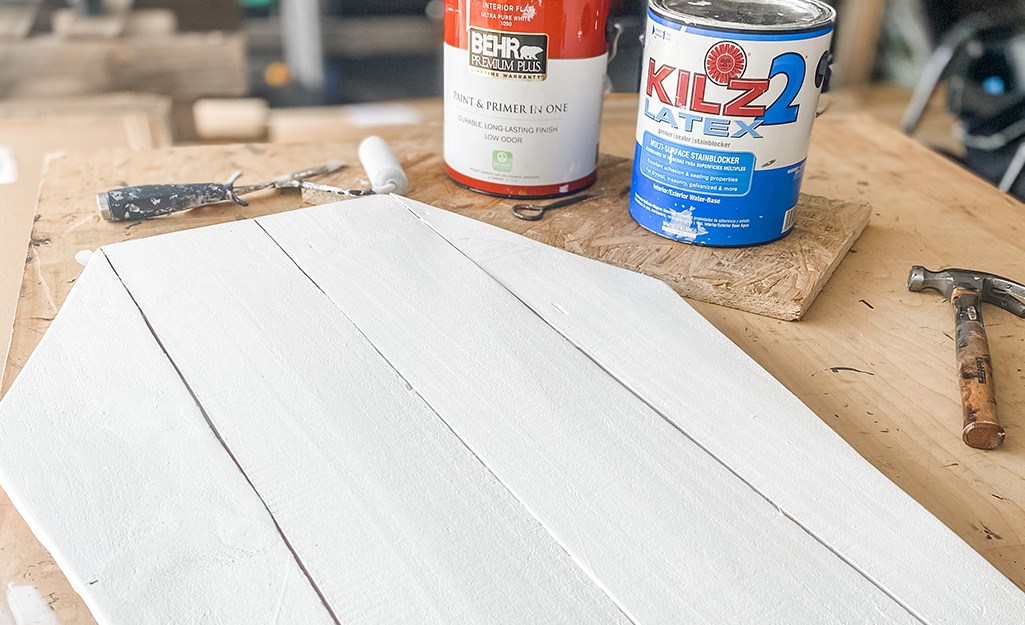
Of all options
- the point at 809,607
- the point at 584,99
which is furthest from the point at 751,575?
the point at 584,99

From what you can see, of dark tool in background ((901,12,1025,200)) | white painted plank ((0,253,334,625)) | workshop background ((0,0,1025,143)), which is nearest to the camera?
white painted plank ((0,253,334,625))

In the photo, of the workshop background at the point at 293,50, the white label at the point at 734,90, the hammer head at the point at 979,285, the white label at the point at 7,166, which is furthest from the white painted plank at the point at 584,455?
the workshop background at the point at 293,50

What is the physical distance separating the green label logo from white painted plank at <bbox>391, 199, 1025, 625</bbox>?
4.4 inches

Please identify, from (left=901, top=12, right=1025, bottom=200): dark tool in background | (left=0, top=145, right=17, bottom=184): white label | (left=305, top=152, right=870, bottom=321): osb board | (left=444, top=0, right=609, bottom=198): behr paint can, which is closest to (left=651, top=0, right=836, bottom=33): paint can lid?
(left=444, top=0, right=609, bottom=198): behr paint can

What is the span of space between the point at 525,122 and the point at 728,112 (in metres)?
0.25

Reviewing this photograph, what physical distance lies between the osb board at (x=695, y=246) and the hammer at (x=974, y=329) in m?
0.11

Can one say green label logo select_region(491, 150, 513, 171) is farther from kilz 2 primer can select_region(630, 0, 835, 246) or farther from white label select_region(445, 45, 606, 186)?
kilz 2 primer can select_region(630, 0, 835, 246)

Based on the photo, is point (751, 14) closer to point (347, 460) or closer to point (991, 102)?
point (347, 460)

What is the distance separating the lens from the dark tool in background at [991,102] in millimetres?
1770

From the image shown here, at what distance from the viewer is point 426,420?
63cm

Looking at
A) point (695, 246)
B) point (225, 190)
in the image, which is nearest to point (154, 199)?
point (225, 190)

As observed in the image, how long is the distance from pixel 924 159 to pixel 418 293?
0.84 meters

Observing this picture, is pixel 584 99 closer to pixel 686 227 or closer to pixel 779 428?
pixel 686 227

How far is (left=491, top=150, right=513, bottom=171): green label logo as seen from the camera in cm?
101
